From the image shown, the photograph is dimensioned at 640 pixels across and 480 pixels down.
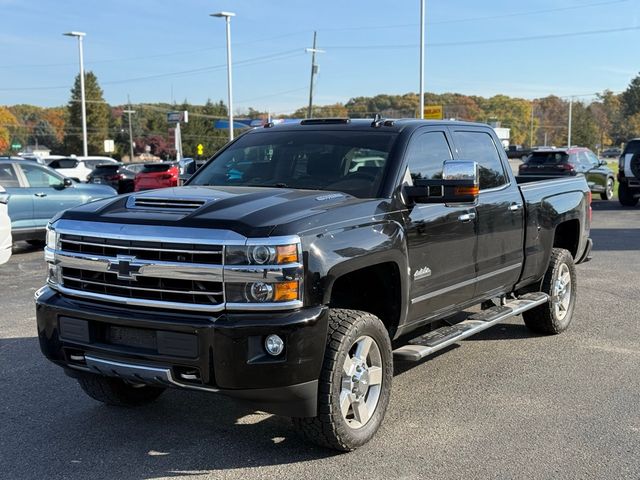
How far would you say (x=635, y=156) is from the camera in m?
20.6

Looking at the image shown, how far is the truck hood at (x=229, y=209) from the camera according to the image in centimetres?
374

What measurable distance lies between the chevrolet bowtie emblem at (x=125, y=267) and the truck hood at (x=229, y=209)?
0.71 feet

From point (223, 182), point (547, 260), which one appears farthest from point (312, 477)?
point (547, 260)

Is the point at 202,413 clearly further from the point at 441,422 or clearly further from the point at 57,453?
the point at 441,422

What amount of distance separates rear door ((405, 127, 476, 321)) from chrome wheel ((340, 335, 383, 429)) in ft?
1.82

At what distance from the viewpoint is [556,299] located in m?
6.84

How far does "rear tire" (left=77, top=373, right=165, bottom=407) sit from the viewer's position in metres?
4.68

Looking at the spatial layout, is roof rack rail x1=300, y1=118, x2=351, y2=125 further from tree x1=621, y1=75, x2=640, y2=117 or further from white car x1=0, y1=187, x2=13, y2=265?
tree x1=621, y1=75, x2=640, y2=117

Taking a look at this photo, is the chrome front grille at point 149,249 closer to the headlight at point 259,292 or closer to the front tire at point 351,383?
the headlight at point 259,292

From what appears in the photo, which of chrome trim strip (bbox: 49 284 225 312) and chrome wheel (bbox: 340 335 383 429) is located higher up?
chrome trim strip (bbox: 49 284 225 312)

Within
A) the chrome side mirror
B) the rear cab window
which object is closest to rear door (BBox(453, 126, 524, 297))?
the chrome side mirror

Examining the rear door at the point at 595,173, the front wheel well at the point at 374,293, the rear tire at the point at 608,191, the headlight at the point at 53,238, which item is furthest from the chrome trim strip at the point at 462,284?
the rear tire at the point at 608,191

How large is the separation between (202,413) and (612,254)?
9610 millimetres

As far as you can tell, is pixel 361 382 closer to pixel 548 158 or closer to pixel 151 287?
pixel 151 287
